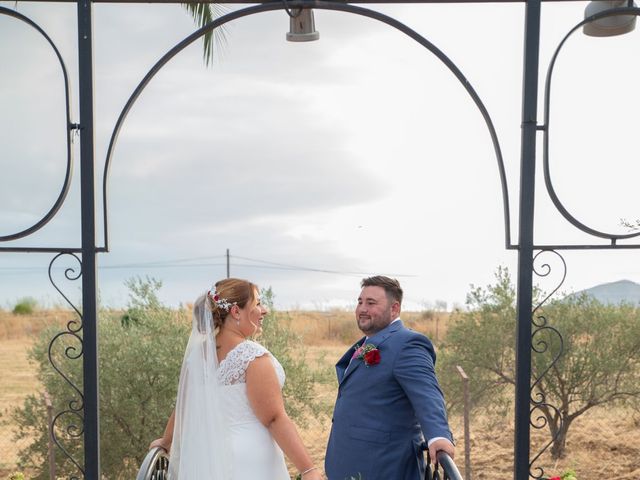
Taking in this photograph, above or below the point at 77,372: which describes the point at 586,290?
above

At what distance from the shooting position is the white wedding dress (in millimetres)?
3496

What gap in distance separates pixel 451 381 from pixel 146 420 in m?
4.17

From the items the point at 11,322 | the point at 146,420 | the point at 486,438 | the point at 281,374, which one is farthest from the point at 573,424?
the point at 11,322

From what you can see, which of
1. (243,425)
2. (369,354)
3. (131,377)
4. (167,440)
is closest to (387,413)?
(369,354)

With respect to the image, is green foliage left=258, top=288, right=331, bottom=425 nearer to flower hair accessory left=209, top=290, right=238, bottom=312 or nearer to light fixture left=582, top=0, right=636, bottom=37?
flower hair accessory left=209, top=290, right=238, bottom=312

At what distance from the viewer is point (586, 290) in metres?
10.9

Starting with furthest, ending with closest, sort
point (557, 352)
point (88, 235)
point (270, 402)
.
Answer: point (557, 352)
point (88, 235)
point (270, 402)

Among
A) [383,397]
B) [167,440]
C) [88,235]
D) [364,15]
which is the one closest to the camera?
[383,397]

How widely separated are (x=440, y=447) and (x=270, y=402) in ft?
2.51

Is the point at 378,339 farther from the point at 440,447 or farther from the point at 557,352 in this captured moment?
the point at 557,352

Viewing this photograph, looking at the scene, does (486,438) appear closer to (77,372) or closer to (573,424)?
(573,424)

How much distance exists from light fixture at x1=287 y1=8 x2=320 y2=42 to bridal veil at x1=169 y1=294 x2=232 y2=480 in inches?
52.8

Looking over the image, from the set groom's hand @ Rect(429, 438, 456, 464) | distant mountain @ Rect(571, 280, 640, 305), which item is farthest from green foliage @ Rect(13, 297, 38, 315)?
groom's hand @ Rect(429, 438, 456, 464)

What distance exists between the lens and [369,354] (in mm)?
3633
